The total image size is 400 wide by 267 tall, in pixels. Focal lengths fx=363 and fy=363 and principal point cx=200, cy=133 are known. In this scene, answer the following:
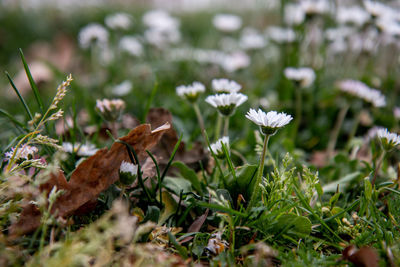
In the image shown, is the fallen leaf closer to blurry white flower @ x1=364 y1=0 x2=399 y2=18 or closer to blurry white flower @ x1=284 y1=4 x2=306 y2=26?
blurry white flower @ x1=364 y1=0 x2=399 y2=18

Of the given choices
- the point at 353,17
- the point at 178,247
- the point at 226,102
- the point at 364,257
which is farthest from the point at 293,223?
the point at 353,17

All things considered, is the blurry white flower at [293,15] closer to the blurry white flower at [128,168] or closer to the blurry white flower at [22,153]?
the blurry white flower at [128,168]

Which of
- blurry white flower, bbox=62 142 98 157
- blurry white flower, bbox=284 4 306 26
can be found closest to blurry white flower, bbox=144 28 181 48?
blurry white flower, bbox=284 4 306 26

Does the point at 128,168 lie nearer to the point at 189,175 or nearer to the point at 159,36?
the point at 189,175

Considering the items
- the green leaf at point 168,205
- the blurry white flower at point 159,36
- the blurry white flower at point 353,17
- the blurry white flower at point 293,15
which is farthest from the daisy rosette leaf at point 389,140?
the blurry white flower at point 159,36

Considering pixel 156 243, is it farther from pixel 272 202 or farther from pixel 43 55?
pixel 43 55

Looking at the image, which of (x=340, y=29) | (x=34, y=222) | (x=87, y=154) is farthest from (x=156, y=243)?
(x=340, y=29)
